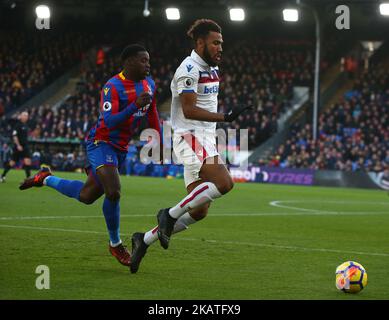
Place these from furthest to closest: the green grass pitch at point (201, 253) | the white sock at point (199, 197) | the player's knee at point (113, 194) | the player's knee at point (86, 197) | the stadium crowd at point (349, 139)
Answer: the stadium crowd at point (349, 139) < the player's knee at point (86, 197) < the player's knee at point (113, 194) < the white sock at point (199, 197) < the green grass pitch at point (201, 253)

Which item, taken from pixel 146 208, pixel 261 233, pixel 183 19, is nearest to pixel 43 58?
pixel 183 19

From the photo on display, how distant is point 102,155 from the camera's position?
9766 mm

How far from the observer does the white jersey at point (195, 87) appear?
9453 millimetres

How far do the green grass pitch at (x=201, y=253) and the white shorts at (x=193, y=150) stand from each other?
1.06m

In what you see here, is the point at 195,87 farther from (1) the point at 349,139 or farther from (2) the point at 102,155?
(1) the point at 349,139

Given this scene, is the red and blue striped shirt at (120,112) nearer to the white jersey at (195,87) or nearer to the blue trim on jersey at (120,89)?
the blue trim on jersey at (120,89)

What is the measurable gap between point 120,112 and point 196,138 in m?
0.88

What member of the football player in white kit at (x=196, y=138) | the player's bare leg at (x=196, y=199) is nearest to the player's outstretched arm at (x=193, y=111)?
the football player in white kit at (x=196, y=138)

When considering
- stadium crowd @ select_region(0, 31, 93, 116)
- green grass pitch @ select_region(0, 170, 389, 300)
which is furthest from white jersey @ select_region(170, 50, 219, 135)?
stadium crowd @ select_region(0, 31, 93, 116)

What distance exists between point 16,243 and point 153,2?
34.6 m

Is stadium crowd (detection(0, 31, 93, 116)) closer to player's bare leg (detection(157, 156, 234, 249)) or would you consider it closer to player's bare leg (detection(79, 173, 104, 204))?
player's bare leg (detection(79, 173, 104, 204))

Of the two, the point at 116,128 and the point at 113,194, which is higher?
the point at 116,128

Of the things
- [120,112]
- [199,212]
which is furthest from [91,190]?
[199,212]

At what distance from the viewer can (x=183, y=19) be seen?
52031 millimetres
